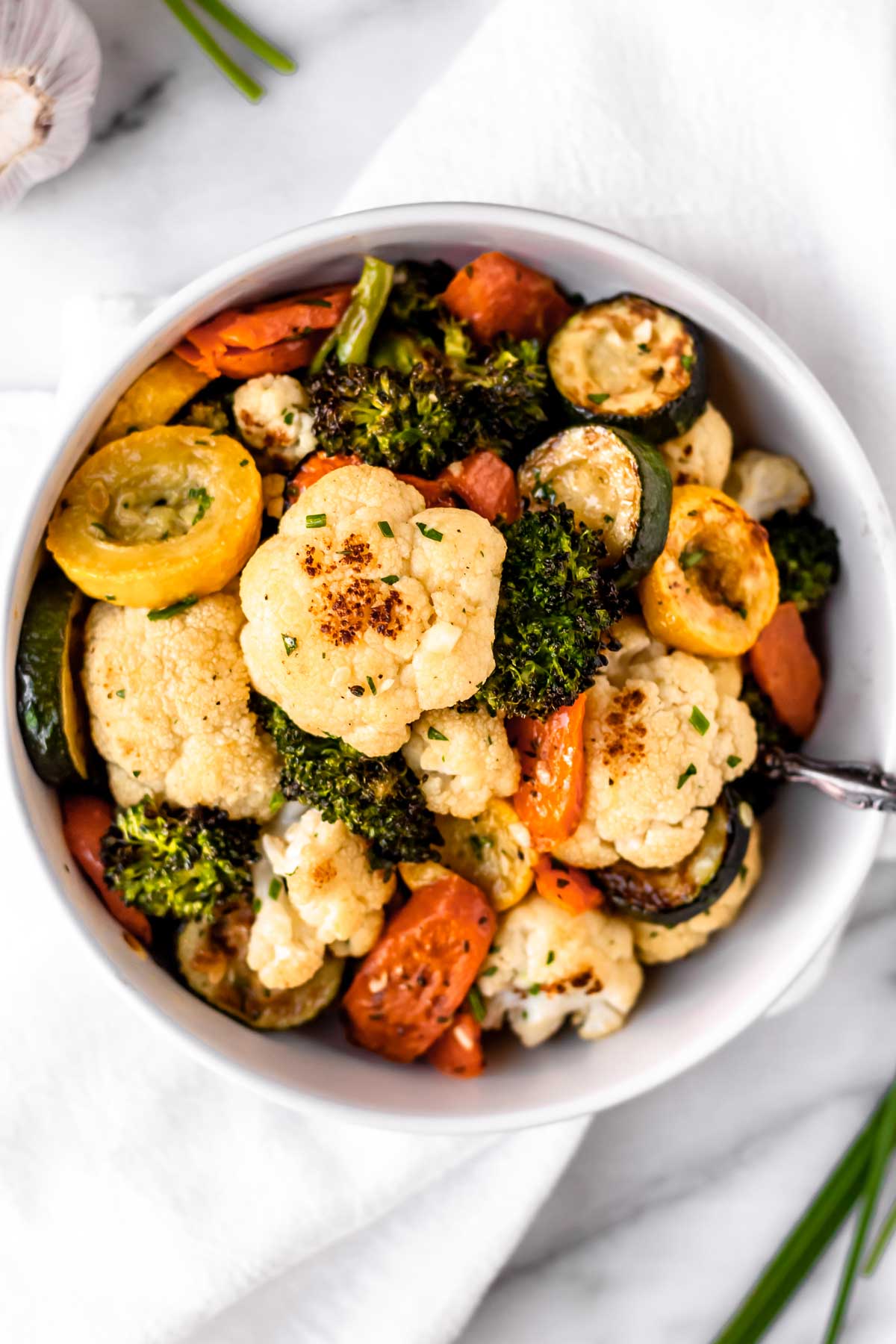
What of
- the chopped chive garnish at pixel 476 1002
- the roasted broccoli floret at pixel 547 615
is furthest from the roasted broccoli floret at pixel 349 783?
the chopped chive garnish at pixel 476 1002

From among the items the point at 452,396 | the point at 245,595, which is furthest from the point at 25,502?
the point at 452,396

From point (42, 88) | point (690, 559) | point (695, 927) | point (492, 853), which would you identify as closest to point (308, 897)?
point (492, 853)

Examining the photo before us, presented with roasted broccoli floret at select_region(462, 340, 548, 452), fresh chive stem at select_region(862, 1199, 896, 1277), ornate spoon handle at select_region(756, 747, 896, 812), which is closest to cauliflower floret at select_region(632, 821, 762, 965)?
ornate spoon handle at select_region(756, 747, 896, 812)

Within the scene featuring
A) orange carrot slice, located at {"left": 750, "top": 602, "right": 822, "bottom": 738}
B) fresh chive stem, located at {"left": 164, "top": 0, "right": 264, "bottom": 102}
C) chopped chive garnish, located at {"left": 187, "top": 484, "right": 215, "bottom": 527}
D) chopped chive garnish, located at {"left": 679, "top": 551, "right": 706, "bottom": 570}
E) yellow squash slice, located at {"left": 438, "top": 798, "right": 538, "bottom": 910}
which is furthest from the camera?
fresh chive stem, located at {"left": 164, "top": 0, "right": 264, "bottom": 102}

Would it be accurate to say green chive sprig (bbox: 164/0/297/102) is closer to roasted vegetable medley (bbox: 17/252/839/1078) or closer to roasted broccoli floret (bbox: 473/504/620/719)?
roasted vegetable medley (bbox: 17/252/839/1078)

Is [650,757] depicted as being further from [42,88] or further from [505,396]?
[42,88]

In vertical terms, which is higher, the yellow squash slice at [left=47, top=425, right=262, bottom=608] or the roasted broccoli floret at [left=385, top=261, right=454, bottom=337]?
→ the roasted broccoli floret at [left=385, top=261, right=454, bottom=337]

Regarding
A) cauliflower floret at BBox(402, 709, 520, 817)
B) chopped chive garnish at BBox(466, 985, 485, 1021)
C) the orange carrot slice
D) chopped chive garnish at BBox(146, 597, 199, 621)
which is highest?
the orange carrot slice
